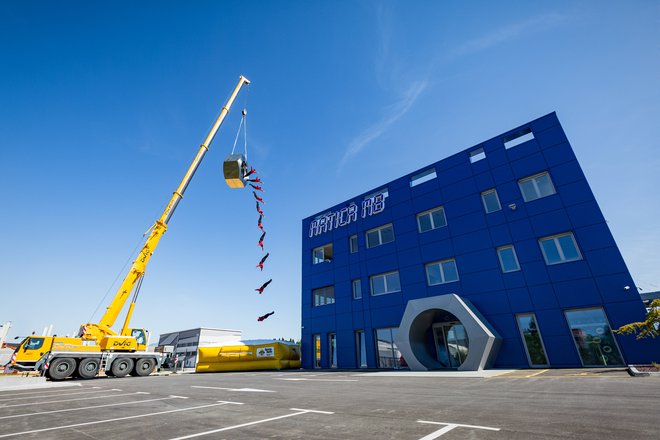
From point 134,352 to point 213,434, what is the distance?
813 inches

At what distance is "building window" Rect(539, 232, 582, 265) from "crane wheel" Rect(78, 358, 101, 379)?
88.7 ft

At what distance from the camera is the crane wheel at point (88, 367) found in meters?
17.4

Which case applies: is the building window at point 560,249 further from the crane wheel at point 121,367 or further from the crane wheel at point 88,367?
the crane wheel at point 88,367

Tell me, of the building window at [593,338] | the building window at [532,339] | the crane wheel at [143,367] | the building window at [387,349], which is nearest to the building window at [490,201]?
the building window at [532,339]

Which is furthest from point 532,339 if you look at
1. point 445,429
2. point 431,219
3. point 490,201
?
point 445,429

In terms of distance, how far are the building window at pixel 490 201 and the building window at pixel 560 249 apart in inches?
122

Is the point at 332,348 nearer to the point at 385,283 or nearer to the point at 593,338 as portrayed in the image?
the point at 385,283

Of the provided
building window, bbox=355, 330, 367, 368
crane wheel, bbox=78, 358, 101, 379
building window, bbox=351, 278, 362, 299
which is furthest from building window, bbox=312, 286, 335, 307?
crane wheel, bbox=78, 358, 101, 379

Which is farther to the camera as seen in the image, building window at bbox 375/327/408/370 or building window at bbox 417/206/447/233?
building window at bbox 417/206/447/233

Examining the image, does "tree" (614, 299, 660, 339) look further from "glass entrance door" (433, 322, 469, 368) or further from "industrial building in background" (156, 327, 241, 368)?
Result: "industrial building in background" (156, 327, 241, 368)

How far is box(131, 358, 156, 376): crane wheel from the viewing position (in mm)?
20078

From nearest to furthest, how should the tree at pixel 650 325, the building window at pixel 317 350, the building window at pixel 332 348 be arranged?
the tree at pixel 650 325, the building window at pixel 332 348, the building window at pixel 317 350

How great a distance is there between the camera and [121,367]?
18953 mm

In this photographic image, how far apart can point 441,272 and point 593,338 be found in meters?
7.75
